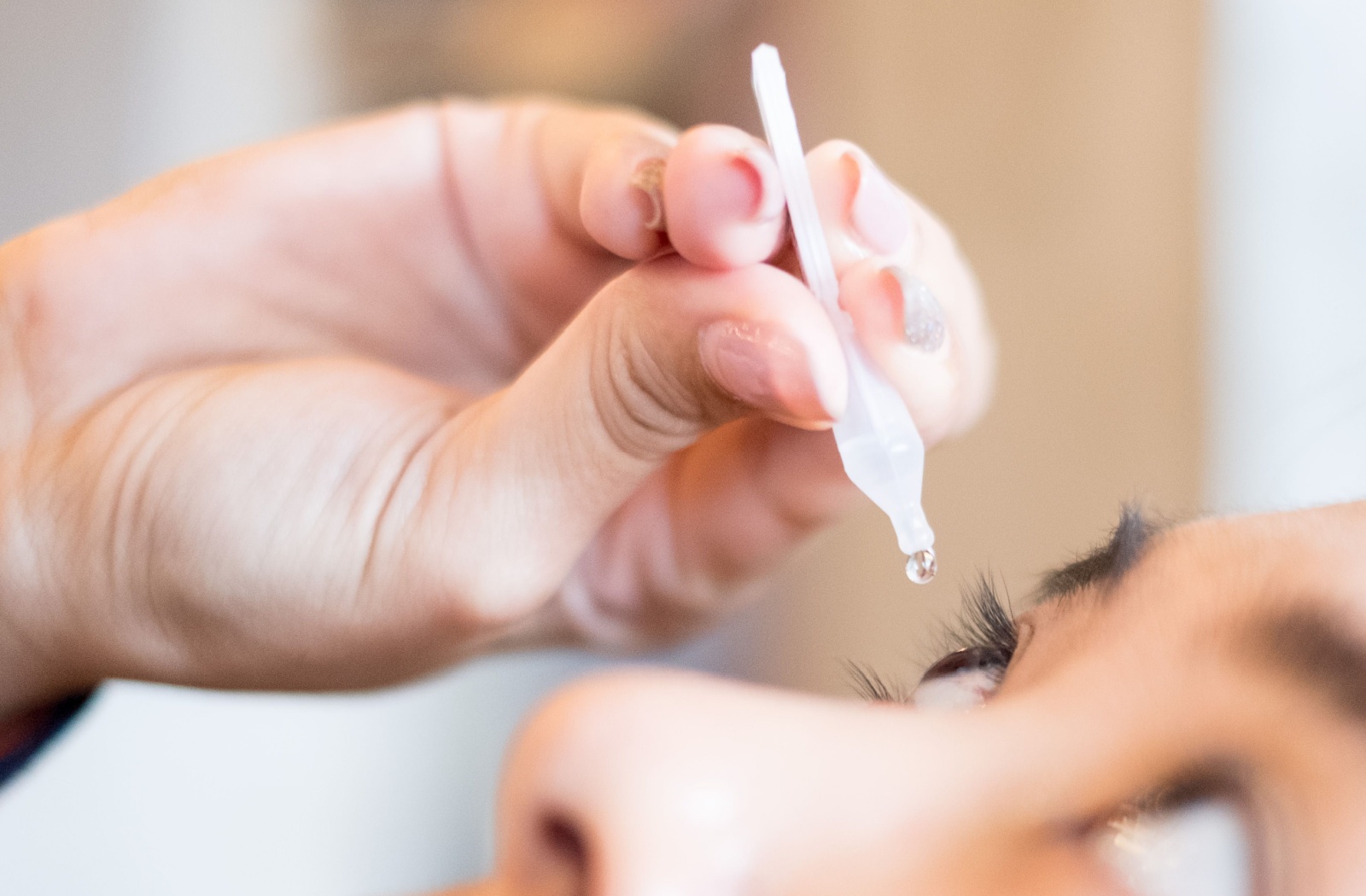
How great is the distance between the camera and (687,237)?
0.28m

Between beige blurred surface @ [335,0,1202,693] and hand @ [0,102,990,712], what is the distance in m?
0.06

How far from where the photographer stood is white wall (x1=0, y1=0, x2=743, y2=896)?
0.57m

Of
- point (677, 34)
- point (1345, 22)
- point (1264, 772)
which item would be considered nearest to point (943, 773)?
point (1264, 772)

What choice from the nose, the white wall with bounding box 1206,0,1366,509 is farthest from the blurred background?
the nose

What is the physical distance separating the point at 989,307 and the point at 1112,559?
0.40 metres

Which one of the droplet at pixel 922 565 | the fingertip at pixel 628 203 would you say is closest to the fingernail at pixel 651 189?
the fingertip at pixel 628 203

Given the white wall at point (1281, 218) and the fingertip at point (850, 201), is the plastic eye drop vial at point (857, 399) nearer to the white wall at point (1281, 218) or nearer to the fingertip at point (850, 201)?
the fingertip at point (850, 201)

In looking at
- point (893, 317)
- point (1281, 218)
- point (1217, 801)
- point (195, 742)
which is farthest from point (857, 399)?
point (195, 742)

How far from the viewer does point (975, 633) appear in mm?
364

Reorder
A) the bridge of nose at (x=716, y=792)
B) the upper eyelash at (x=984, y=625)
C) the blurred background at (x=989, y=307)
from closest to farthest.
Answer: the bridge of nose at (x=716, y=792), the upper eyelash at (x=984, y=625), the blurred background at (x=989, y=307)

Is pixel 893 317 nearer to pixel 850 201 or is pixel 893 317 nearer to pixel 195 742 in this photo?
pixel 850 201

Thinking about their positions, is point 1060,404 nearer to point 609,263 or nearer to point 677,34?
point 609,263

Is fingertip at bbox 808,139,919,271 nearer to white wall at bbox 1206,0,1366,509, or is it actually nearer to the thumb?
the thumb

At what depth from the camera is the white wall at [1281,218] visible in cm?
49
